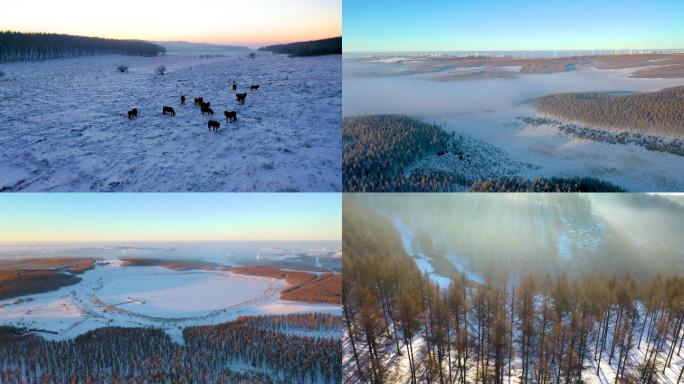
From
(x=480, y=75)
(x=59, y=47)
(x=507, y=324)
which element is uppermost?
(x=59, y=47)

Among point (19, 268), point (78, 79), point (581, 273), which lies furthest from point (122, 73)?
point (581, 273)

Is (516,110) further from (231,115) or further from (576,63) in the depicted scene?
(231,115)

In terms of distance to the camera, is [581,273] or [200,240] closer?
[581,273]

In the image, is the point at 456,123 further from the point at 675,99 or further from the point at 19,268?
the point at 19,268

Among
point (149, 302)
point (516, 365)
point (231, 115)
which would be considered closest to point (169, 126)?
point (231, 115)

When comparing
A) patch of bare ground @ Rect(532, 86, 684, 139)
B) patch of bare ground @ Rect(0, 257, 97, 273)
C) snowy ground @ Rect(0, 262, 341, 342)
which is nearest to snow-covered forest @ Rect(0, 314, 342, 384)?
snowy ground @ Rect(0, 262, 341, 342)

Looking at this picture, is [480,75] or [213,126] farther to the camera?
[480,75]

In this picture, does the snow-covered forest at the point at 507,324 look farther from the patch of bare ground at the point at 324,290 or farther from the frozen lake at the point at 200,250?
the frozen lake at the point at 200,250
